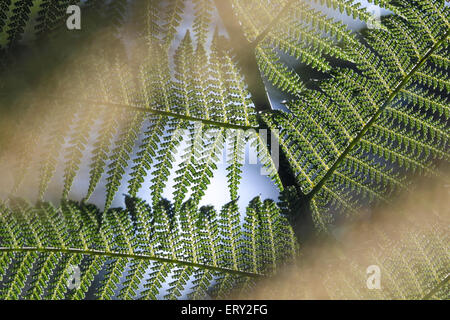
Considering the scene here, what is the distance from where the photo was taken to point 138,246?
2.55ft

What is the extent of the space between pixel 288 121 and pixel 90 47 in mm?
444

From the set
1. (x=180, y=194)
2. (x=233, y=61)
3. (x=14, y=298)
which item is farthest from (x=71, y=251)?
(x=233, y=61)

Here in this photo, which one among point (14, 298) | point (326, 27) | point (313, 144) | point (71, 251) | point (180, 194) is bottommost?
point (14, 298)

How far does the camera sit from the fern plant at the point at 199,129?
76cm

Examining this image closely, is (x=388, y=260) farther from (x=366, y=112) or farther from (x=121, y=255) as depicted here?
(x=121, y=255)

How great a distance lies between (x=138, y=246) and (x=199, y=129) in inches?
11.2

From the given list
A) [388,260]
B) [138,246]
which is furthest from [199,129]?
[388,260]

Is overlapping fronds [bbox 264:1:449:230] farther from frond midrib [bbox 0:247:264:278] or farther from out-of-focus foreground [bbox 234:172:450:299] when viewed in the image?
frond midrib [bbox 0:247:264:278]

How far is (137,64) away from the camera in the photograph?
76cm

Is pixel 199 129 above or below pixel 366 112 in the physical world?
below

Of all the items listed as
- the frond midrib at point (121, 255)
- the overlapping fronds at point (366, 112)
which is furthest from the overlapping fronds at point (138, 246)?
the overlapping fronds at point (366, 112)

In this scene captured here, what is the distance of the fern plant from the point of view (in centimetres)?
76

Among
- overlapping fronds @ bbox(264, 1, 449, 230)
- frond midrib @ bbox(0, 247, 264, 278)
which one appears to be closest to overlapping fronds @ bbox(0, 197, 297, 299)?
frond midrib @ bbox(0, 247, 264, 278)

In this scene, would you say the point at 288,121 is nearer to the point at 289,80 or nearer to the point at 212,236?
the point at 289,80
